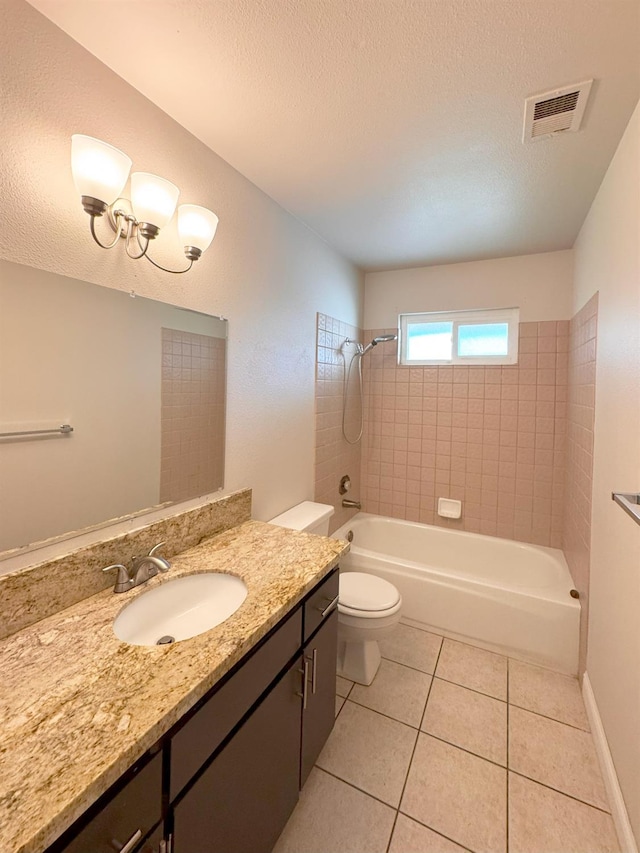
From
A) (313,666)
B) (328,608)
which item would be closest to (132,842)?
(313,666)

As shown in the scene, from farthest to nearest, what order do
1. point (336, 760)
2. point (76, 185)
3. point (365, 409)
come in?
point (365, 409) → point (336, 760) → point (76, 185)

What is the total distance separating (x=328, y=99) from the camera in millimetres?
1224

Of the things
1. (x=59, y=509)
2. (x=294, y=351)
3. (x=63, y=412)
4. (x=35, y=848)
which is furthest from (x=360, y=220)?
(x=35, y=848)

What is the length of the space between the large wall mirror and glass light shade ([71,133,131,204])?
25cm

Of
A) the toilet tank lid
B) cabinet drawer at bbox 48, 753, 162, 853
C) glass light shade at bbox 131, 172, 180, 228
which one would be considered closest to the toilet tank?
the toilet tank lid

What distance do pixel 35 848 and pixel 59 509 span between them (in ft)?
2.45

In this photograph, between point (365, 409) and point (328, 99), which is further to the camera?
point (365, 409)

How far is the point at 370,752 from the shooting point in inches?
59.0

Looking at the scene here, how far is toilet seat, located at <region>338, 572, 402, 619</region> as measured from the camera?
1.75 m

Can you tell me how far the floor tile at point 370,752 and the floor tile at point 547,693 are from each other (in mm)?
627

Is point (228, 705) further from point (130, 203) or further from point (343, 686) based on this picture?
point (130, 203)

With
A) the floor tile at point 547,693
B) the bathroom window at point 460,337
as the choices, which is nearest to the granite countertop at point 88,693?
the floor tile at point 547,693

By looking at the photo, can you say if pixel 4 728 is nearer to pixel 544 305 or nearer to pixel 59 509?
pixel 59 509

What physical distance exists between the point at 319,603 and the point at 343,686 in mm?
942
